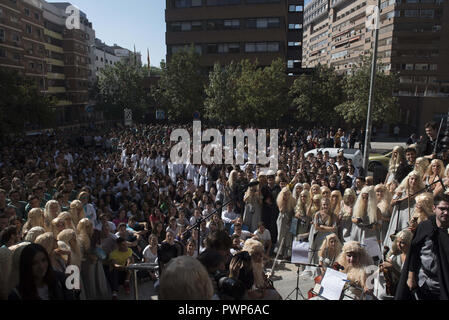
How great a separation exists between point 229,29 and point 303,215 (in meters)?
39.2

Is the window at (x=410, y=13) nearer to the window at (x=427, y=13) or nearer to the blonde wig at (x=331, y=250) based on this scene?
the window at (x=427, y=13)

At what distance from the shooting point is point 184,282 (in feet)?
6.87

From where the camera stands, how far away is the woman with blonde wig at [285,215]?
22.6ft

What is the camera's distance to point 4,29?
41219mm

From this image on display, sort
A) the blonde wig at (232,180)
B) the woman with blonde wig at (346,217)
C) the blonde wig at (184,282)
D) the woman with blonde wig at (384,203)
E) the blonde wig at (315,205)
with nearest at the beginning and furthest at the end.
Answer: the blonde wig at (184,282) → the woman with blonde wig at (384,203) → the woman with blonde wig at (346,217) → the blonde wig at (315,205) → the blonde wig at (232,180)

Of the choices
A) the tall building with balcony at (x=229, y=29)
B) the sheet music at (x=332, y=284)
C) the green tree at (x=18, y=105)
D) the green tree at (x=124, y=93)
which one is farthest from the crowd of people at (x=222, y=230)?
the tall building with balcony at (x=229, y=29)

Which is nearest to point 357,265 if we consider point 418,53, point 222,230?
point 222,230

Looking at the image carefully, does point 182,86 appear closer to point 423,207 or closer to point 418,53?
point 418,53

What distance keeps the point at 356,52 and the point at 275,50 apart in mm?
21723

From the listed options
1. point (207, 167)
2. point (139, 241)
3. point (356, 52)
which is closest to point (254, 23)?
point (356, 52)

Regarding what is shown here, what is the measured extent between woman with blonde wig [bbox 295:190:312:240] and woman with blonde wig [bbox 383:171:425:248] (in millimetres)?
1398

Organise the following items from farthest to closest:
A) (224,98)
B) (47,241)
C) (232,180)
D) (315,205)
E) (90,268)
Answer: (224,98)
(232,180)
(315,205)
(90,268)
(47,241)

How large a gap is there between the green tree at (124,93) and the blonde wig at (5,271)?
39.1 m
